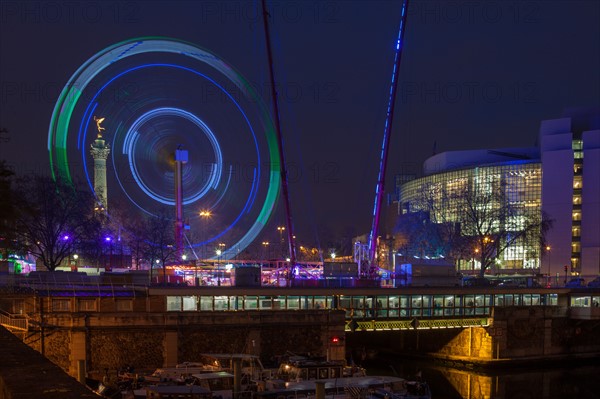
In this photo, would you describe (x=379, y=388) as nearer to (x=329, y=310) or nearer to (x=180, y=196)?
(x=329, y=310)

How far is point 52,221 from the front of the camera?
61719 millimetres

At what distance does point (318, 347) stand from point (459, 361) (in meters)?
15.3

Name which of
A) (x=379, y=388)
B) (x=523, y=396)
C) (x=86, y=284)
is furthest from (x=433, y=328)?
(x=86, y=284)

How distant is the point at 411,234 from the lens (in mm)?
107312

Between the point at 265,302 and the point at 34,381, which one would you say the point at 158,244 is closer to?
the point at 265,302

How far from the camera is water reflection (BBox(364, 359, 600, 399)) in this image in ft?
139

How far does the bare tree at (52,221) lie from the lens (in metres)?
60.2

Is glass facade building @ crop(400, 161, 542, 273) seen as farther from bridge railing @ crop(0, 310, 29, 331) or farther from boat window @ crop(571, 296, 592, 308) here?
bridge railing @ crop(0, 310, 29, 331)

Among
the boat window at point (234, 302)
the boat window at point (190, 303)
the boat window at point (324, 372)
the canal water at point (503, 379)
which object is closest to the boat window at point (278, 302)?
the boat window at point (234, 302)

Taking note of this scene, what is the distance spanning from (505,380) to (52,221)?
43270 millimetres

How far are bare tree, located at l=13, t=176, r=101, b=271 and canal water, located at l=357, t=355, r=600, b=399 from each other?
3151 centimetres

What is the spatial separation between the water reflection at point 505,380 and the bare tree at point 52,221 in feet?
104

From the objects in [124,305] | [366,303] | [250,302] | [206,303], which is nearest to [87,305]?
[124,305]

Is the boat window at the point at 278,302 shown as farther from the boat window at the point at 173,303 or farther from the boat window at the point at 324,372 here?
the boat window at the point at 324,372
